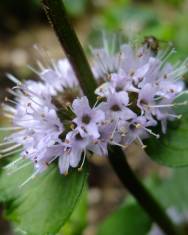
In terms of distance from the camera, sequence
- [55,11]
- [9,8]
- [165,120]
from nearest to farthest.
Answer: [55,11]
[165,120]
[9,8]

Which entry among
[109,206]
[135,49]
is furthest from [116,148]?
[109,206]

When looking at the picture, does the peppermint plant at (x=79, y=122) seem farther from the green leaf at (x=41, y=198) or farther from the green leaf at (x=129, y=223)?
the green leaf at (x=129, y=223)

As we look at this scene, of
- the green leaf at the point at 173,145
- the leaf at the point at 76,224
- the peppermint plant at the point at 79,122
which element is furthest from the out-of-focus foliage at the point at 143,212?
the green leaf at the point at 173,145

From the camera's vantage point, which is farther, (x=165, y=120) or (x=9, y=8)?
(x=9, y=8)

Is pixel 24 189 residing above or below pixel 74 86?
below

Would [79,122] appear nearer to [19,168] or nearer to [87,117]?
[87,117]

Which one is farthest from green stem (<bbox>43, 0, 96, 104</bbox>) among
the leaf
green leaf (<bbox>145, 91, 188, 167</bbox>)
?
the leaf

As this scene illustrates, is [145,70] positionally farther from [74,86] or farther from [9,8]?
[9,8]

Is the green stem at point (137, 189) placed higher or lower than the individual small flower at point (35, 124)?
lower
